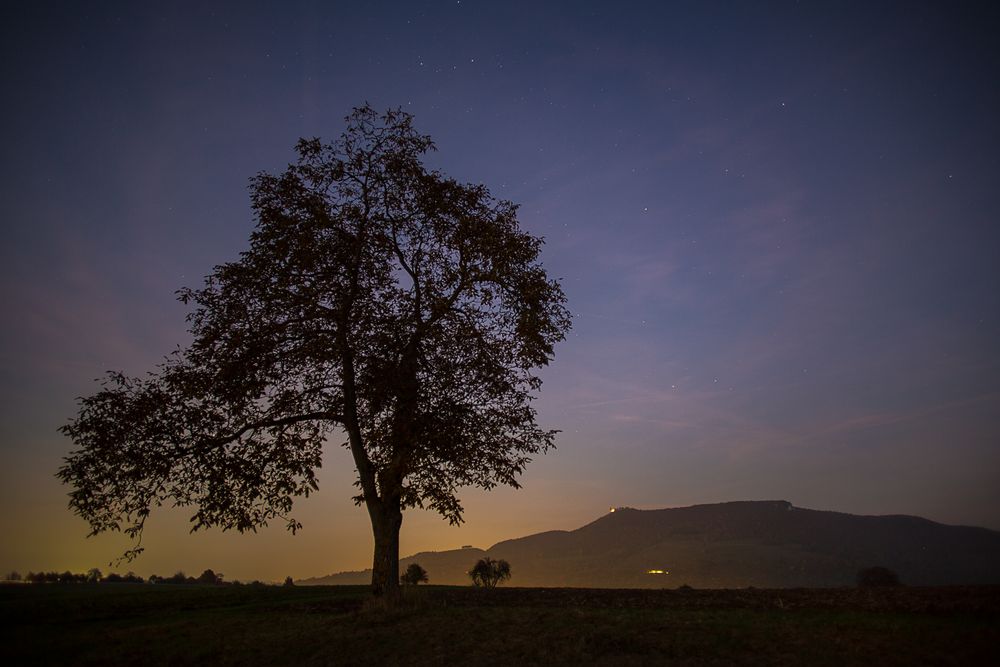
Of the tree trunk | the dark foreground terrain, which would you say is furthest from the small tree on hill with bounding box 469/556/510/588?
the tree trunk

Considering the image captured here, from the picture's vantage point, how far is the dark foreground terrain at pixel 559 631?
1104 cm

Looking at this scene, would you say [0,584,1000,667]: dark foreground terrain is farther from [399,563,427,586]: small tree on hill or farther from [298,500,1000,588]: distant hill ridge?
[298,500,1000,588]: distant hill ridge

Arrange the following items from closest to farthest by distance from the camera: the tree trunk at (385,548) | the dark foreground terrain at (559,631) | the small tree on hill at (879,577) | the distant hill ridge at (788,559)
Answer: the dark foreground terrain at (559,631)
the tree trunk at (385,548)
the small tree on hill at (879,577)
the distant hill ridge at (788,559)

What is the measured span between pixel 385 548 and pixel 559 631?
23.4ft

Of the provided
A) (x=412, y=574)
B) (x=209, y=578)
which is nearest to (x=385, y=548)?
(x=412, y=574)

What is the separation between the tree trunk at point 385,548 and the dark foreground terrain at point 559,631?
0.81 metres

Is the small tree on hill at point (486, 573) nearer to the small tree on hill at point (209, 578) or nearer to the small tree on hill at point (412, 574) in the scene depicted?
the small tree on hill at point (412, 574)

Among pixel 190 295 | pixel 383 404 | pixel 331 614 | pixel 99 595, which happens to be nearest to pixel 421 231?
pixel 383 404

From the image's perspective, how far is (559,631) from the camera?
1347 cm

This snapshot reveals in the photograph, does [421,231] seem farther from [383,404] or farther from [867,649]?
[867,649]

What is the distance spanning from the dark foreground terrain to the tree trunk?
81 cm

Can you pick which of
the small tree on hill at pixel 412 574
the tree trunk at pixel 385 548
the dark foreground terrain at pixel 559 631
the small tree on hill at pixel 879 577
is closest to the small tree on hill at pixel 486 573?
the small tree on hill at pixel 412 574

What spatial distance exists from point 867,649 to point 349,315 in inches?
635

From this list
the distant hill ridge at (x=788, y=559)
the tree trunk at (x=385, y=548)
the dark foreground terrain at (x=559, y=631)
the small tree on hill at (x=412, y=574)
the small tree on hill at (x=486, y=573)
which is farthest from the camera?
the distant hill ridge at (x=788, y=559)
